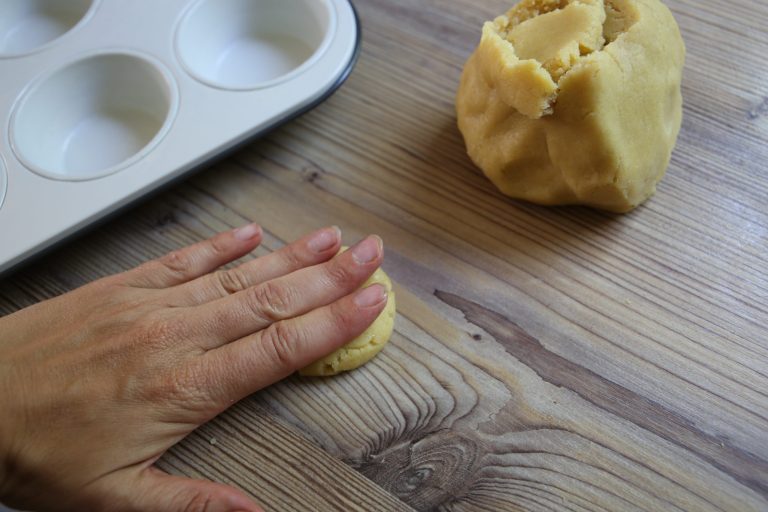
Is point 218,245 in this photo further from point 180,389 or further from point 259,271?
point 180,389

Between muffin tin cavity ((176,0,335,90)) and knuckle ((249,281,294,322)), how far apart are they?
61 centimetres

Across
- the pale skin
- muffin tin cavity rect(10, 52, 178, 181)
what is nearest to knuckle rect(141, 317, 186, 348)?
the pale skin

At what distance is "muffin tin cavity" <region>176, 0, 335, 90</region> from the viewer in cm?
144

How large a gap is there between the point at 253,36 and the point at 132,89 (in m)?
0.32

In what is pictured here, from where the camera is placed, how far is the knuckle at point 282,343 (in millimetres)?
992

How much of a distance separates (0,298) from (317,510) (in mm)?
737

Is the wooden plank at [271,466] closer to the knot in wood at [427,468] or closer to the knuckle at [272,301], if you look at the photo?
the knot in wood at [427,468]

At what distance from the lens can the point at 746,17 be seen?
150cm

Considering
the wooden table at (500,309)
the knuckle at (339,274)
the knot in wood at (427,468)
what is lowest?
the knot in wood at (427,468)

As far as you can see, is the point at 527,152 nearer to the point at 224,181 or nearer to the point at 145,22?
the point at 224,181

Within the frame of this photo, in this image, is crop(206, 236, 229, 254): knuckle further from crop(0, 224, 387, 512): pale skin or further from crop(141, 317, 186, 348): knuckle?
crop(141, 317, 186, 348): knuckle

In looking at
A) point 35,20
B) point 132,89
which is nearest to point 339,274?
point 132,89

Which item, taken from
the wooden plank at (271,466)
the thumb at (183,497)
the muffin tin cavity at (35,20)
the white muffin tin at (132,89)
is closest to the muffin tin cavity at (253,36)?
the white muffin tin at (132,89)

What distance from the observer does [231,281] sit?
Answer: 3.53 ft
